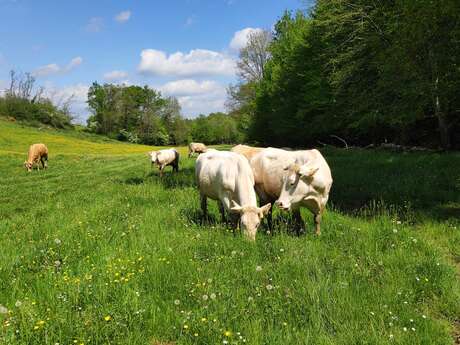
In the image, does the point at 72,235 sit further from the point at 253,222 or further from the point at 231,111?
the point at 231,111

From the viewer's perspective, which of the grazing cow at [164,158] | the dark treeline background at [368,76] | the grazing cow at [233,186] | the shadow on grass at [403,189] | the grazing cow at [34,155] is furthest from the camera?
the grazing cow at [34,155]

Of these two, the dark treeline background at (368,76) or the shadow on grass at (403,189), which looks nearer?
the shadow on grass at (403,189)

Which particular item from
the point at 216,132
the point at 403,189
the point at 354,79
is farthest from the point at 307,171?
the point at 216,132

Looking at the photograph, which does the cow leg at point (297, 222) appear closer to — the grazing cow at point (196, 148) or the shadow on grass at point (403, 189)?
the shadow on grass at point (403, 189)

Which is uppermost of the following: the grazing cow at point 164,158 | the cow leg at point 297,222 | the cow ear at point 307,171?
the cow ear at point 307,171

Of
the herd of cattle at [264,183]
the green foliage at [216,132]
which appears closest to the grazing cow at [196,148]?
the herd of cattle at [264,183]

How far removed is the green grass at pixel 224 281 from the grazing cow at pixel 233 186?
1.67 ft

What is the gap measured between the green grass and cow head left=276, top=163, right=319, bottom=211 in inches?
35.6

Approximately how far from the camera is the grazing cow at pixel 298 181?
7609 mm

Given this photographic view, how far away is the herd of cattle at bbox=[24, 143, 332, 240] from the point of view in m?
7.55

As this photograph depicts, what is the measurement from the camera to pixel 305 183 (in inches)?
303

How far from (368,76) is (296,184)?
2178 centimetres

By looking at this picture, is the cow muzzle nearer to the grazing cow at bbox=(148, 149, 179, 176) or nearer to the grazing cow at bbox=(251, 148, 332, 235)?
the grazing cow at bbox=(251, 148, 332, 235)

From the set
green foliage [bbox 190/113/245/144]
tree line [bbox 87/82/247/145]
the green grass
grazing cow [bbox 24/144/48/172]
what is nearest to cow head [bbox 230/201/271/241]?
the green grass
